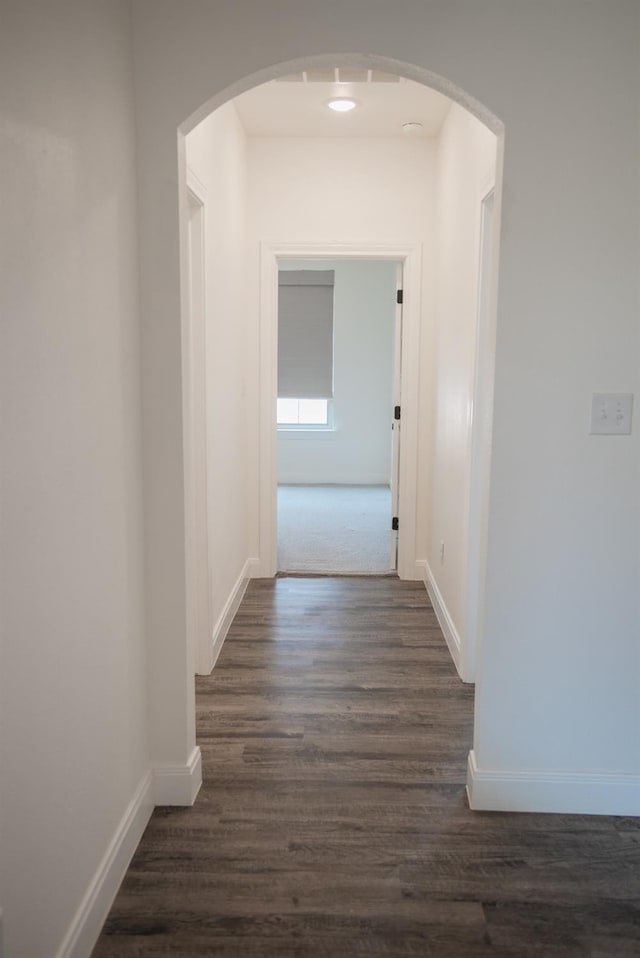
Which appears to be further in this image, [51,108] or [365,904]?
[365,904]

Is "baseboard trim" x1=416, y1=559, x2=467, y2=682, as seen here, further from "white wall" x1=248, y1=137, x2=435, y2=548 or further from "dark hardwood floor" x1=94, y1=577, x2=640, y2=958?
"white wall" x1=248, y1=137, x2=435, y2=548

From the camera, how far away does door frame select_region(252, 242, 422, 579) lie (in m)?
4.57

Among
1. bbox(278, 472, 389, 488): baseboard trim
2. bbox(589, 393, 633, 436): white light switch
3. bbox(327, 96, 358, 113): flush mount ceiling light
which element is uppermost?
bbox(327, 96, 358, 113): flush mount ceiling light

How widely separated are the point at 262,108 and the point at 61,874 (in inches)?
146

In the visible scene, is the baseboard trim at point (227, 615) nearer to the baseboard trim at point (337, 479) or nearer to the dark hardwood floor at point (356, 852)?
the dark hardwood floor at point (356, 852)

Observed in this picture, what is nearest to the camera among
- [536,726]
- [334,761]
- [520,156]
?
[520,156]

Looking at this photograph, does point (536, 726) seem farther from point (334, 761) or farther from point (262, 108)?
point (262, 108)

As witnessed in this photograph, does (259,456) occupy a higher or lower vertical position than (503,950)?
higher

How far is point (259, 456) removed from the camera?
4.75m

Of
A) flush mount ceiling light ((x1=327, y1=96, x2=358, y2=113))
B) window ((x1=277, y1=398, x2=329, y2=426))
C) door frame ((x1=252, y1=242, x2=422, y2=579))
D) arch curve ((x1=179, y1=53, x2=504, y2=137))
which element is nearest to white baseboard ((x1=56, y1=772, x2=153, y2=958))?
arch curve ((x1=179, y1=53, x2=504, y2=137))

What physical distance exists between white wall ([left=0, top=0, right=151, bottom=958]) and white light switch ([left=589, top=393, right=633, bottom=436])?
1352mm

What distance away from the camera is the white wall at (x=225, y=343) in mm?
3332

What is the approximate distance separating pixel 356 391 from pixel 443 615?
481cm

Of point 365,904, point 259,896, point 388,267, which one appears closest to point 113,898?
point 259,896
